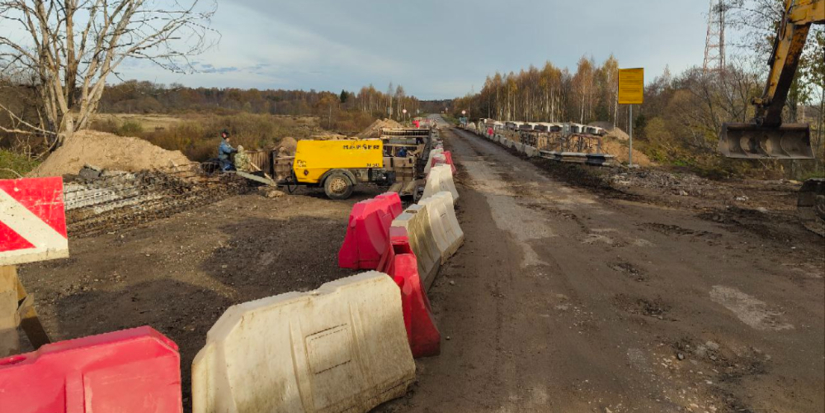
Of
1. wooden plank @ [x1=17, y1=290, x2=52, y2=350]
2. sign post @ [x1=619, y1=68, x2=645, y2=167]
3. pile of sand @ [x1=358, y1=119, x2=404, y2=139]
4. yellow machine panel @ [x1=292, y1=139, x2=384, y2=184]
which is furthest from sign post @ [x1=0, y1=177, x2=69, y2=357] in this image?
pile of sand @ [x1=358, y1=119, x2=404, y2=139]

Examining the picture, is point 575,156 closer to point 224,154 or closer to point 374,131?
point 224,154

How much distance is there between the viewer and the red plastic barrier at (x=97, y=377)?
2109 millimetres

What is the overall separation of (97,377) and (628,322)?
4.76 metres

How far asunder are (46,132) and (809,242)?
69.1 ft

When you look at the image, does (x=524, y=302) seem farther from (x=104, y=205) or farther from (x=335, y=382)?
(x=104, y=205)

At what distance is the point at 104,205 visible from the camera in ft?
37.7

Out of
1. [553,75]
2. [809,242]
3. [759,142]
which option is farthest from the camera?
[553,75]

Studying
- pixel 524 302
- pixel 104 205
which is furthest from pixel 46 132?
pixel 524 302

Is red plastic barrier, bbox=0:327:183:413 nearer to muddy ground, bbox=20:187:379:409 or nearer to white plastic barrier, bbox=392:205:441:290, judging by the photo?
muddy ground, bbox=20:187:379:409

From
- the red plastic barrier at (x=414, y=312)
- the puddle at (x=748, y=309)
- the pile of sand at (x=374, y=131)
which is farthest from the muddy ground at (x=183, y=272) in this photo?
the pile of sand at (x=374, y=131)

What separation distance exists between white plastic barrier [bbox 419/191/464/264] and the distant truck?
16.2 ft

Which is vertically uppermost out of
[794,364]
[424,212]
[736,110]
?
[736,110]

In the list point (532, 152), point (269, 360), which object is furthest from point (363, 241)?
point (532, 152)

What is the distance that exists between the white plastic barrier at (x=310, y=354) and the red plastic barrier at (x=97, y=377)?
9.4 inches
